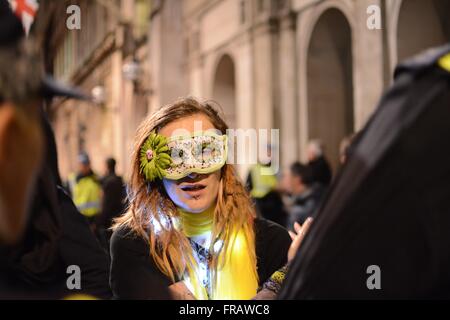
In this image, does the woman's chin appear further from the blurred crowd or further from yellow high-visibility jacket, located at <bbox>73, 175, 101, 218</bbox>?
yellow high-visibility jacket, located at <bbox>73, 175, 101, 218</bbox>

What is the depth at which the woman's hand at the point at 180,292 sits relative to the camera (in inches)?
61.9

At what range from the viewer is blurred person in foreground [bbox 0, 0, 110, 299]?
95 cm

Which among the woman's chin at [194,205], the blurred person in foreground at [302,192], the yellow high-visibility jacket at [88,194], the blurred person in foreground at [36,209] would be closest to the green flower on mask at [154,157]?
the woman's chin at [194,205]

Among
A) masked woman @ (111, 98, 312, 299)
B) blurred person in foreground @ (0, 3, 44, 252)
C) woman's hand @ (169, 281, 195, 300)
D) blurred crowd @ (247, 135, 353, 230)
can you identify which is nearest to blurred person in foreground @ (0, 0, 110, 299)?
blurred person in foreground @ (0, 3, 44, 252)

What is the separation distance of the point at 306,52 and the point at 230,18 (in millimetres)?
2544

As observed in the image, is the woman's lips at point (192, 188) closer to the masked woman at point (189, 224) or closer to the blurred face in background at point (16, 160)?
the masked woman at point (189, 224)

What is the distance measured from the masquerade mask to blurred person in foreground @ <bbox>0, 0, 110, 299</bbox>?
275 millimetres

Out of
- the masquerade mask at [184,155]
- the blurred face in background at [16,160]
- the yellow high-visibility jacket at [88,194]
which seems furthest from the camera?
the yellow high-visibility jacket at [88,194]

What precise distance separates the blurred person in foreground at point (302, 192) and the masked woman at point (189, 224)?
2.83m

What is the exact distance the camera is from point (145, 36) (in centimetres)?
1691

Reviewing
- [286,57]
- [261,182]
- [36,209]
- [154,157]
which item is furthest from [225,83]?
[36,209]

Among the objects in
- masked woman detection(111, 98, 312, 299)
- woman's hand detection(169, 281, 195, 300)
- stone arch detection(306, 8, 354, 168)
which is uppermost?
stone arch detection(306, 8, 354, 168)
